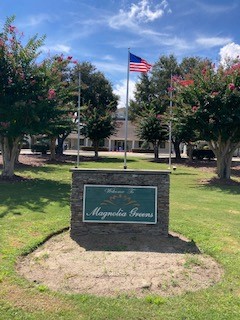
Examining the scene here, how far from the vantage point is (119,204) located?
6266 millimetres

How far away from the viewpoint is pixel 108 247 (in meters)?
5.76

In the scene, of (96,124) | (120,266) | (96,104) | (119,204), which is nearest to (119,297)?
(120,266)

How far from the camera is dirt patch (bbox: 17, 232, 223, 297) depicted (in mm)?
4340

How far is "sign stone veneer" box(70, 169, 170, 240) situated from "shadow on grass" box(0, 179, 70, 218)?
6.53 ft

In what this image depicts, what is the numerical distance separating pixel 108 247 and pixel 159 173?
1572 mm

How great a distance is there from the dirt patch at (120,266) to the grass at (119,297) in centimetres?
16

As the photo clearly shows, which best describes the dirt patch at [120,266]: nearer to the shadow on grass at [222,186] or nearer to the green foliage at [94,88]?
the shadow on grass at [222,186]

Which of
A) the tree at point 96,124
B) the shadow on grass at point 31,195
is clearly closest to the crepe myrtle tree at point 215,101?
the shadow on grass at point 31,195

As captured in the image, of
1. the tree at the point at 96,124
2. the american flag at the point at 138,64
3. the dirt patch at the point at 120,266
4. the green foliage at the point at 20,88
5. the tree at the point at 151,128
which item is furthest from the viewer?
the tree at the point at 96,124

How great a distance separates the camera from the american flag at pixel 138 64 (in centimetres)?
1421

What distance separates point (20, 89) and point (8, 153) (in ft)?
8.86

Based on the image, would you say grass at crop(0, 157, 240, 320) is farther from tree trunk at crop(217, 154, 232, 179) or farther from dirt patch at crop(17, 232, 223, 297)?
tree trunk at crop(217, 154, 232, 179)

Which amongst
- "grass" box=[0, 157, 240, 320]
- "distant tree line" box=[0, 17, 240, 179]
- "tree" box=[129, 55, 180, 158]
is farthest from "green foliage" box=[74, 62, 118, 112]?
"grass" box=[0, 157, 240, 320]

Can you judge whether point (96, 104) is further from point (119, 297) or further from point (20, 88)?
point (119, 297)
